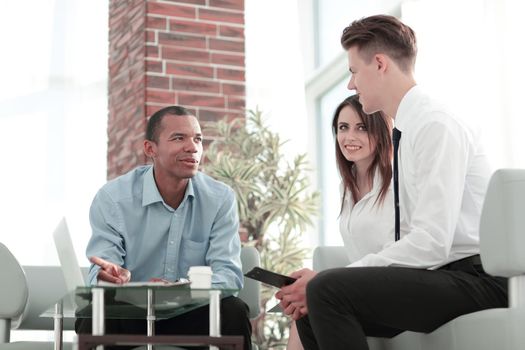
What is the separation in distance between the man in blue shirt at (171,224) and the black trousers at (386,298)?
31.0 inches

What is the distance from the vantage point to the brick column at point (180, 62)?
462 cm

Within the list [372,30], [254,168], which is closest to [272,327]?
[254,168]

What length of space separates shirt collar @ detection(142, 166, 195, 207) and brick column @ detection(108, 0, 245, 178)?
138 centimetres

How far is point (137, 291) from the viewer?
214cm

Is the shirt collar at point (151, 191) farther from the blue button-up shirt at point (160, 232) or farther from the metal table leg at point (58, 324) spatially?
the metal table leg at point (58, 324)

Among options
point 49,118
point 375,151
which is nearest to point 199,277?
point 375,151

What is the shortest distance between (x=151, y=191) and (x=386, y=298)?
1267 millimetres

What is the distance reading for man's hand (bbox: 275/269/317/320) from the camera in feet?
7.55

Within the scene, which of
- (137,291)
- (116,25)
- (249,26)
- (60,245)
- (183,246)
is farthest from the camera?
(249,26)

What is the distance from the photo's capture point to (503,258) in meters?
2.02

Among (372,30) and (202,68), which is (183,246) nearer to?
(372,30)

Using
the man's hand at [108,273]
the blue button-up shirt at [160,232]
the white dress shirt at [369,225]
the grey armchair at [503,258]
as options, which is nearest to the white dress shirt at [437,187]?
the grey armchair at [503,258]

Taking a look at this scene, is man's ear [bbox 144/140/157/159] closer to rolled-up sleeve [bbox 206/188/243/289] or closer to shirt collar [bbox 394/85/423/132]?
rolled-up sleeve [bbox 206/188/243/289]

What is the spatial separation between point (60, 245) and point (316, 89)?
444 centimetres
